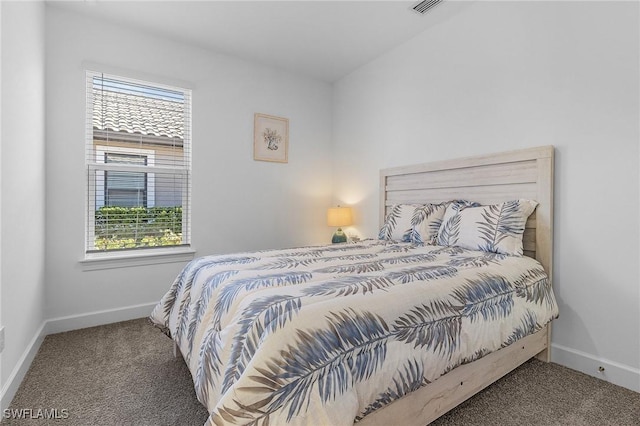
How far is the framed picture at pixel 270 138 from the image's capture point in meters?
3.56

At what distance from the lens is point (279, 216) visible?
3.74m

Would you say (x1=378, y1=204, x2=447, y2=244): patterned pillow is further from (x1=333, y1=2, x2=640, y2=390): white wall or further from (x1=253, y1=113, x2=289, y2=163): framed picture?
(x1=253, y1=113, x2=289, y2=163): framed picture

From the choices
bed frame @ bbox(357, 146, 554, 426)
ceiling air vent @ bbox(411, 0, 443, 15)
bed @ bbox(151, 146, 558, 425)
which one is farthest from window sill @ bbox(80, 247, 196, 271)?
ceiling air vent @ bbox(411, 0, 443, 15)

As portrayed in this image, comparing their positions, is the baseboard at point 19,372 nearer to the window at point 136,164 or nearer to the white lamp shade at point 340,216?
the window at point 136,164

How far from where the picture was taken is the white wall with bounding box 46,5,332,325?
259 centimetres

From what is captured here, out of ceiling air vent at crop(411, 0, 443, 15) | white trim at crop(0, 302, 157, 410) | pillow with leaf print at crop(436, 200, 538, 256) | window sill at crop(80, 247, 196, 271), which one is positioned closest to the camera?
white trim at crop(0, 302, 157, 410)

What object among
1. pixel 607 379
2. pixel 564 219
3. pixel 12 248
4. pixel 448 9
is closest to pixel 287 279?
pixel 12 248

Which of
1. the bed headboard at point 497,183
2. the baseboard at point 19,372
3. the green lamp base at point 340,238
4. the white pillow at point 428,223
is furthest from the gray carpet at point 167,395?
the green lamp base at point 340,238

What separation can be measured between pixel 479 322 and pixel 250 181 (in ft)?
8.86

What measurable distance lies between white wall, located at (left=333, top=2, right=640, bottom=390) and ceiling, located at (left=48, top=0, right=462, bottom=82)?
0.37m

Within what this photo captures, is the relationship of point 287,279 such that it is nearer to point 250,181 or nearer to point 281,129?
point 250,181

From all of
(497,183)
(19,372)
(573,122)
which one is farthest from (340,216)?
(19,372)

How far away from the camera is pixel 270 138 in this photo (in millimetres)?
3648

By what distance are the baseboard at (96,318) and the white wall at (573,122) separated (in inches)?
122
